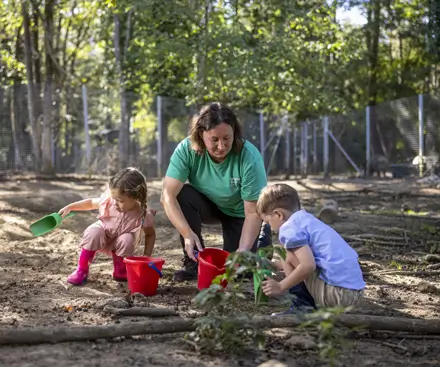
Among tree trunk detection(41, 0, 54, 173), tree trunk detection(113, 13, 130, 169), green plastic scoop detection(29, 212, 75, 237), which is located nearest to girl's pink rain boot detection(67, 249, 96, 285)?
green plastic scoop detection(29, 212, 75, 237)

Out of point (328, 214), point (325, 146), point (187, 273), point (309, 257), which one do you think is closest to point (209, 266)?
point (309, 257)

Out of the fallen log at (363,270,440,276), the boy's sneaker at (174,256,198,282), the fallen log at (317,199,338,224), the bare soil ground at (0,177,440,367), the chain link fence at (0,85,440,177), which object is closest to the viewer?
the bare soil ground at (0,177,440,367)

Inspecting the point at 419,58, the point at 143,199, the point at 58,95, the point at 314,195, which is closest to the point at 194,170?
the point at 143,199

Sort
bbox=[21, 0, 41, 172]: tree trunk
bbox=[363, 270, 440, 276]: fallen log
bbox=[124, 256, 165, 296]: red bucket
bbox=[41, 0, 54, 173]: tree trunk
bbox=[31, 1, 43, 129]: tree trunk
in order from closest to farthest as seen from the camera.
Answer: bbox=[124, 256, 165, 296]: red bucket → bbox=[363, 270, 440, 276]: fallen log → bbox=[41, 0, 54, 173]: tree trunk → bbox=[21, 0, 41, 172]: tree trunk → bbox=[31, 1, 43, 129]: tree trunk

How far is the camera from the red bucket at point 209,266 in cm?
374

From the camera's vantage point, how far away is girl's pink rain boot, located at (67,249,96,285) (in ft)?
14.3

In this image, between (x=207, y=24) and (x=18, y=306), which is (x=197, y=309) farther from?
(x=207, y=24)

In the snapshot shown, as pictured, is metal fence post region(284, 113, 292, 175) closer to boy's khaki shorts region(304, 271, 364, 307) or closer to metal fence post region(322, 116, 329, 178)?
metal fence post region(322, 116, 329, 178)

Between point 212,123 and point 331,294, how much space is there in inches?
54.3

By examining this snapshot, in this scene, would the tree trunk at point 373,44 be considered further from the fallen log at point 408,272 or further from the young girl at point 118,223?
the young girl at point 118,223

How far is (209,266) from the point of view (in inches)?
148

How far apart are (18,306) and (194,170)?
1561mm

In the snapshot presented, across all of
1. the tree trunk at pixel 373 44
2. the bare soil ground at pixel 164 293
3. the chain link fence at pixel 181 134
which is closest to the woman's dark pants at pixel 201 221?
the bare soil ground at pixel 164 293

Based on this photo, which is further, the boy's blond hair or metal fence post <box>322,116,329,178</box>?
metal fence post <box>322,116,329,178</box>
